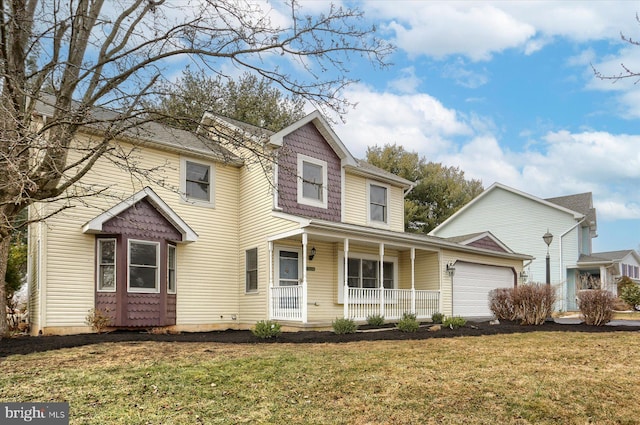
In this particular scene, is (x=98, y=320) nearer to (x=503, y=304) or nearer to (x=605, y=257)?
(x=503, y=304)

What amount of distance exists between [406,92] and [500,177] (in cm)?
2257

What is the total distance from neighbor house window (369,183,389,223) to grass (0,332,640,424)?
9.16 m

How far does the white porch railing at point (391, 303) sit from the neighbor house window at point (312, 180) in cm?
309

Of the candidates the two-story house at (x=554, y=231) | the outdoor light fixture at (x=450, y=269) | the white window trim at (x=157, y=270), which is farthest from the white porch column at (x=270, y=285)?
the two-story house at (x=554, y=231)

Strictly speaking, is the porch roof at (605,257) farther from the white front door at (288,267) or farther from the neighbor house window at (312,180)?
the white front door at (288,267)

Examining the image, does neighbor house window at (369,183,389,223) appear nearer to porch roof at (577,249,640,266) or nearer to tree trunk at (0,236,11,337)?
tree trunk at (0,236,11,337)

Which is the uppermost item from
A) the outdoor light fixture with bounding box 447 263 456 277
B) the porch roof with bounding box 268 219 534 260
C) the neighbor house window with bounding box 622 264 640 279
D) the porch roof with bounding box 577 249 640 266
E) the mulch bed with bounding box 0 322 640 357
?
the porch roof with bounding box 268 219 534 260

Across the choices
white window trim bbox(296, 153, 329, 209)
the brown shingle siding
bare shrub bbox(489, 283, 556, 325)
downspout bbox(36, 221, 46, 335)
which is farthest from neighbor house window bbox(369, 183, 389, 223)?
downspout bbox(36, 221, 46, 335)

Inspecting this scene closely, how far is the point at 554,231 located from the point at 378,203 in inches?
586

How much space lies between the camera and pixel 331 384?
7.11 metres

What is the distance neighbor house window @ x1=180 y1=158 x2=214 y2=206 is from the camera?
1556 centimetres

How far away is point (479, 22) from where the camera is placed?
10.1m

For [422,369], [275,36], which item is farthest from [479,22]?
[422,369]

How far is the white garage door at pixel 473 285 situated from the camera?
1878 centimetres
